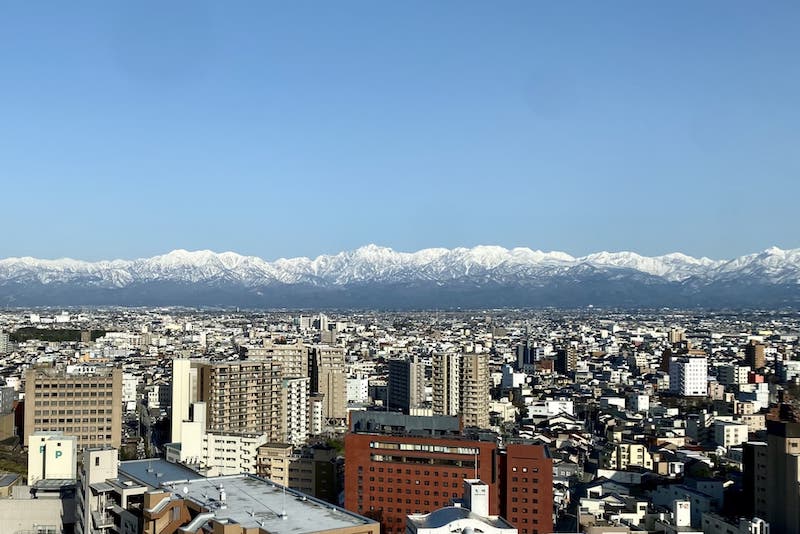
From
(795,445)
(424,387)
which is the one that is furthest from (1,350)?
(795,445)

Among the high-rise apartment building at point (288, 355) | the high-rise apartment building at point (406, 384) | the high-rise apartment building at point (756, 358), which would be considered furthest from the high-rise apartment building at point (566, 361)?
the high-rise apartment building at point (288, 355)

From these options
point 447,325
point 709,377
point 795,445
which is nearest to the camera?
point 795,445

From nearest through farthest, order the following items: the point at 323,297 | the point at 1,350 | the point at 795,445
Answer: the point at 795,445 < the point at 1,350 < the point at 323,297

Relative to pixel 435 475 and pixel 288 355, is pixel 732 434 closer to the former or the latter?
pixel 435 475

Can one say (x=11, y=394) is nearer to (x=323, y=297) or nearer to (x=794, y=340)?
(x=794, y=340)

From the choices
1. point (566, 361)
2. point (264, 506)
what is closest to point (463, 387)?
point (566, 361)

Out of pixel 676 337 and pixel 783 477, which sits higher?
pixel 676 337

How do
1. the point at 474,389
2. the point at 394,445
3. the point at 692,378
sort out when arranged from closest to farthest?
the point at 394,445 → the point at 474,389 → the point at 692,378

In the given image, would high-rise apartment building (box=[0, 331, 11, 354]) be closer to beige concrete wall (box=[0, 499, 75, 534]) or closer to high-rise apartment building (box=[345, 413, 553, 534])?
high-rise apartment building (box=[345, 413, 553, 534])
